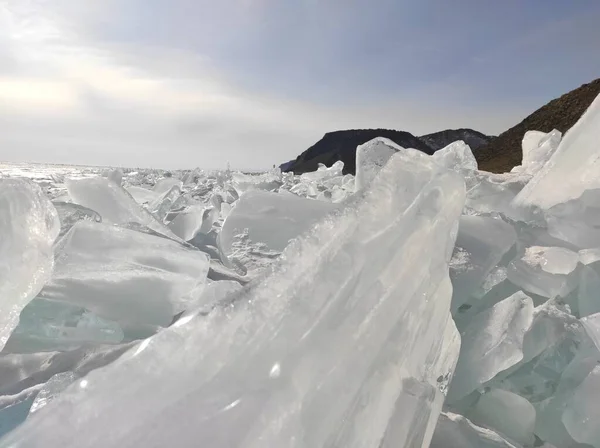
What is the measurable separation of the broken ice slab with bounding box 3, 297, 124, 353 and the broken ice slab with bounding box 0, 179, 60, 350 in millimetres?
243

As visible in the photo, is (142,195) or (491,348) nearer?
(491,348)

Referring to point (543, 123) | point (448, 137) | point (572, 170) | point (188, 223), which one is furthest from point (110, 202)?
point (448, 137)

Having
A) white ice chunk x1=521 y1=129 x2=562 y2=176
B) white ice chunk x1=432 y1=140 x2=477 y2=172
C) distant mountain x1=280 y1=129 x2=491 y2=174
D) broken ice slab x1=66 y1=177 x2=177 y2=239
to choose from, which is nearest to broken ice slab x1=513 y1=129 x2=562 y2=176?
white ice chunk x1=521 y1=129 x2=562 y2=176

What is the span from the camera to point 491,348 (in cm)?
106

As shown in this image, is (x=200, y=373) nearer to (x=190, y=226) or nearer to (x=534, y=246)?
(x=534, y=246)

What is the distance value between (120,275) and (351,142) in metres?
47.4

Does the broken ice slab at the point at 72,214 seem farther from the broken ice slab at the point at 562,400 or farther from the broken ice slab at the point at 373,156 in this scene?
the broken ice slab at the point at 562,400

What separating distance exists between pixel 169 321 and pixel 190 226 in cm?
155

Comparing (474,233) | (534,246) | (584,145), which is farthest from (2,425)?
(584,145)

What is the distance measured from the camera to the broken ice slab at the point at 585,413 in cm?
95

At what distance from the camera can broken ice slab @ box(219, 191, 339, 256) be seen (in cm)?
178

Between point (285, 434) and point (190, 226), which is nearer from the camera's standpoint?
point (285, 434)

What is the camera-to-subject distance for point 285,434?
579 millimetres

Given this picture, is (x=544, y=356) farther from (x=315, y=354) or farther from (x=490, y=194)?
(x=490, y=194)
